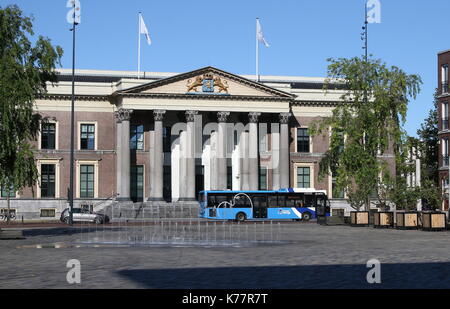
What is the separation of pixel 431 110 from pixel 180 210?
41.5 m

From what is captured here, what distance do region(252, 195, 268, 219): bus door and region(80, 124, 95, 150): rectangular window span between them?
20.3m

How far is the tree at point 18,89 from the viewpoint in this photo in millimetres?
33906

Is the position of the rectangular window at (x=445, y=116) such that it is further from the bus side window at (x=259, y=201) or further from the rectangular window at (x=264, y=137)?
the bus side window at (x=259, y=201)

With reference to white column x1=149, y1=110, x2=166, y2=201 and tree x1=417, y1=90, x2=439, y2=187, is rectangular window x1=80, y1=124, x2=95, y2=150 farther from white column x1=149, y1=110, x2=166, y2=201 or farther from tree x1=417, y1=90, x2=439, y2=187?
tree x1=417, y1=90, x2=439, y2=187

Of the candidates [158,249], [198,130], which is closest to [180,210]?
[198,130]

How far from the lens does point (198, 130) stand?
79.4 meters

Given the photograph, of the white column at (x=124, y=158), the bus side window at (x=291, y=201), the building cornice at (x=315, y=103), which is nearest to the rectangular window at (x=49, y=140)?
the white column at (x=124, y=158)

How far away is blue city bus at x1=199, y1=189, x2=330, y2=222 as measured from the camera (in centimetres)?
6800

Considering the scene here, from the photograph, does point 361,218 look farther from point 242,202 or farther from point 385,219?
point 242,202

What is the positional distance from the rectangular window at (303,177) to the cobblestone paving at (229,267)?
5527cm

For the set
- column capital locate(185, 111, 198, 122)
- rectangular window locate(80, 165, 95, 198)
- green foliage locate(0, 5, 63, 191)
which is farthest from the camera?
rectangular window locate(80, 165, 95, 198)

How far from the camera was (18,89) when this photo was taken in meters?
34.1

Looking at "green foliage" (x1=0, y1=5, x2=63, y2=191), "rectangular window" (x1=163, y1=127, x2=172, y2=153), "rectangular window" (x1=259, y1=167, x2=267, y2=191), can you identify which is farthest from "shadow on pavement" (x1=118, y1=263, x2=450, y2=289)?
"rectangular window" (x1=259, y1=167, x2=267, y2=191)
